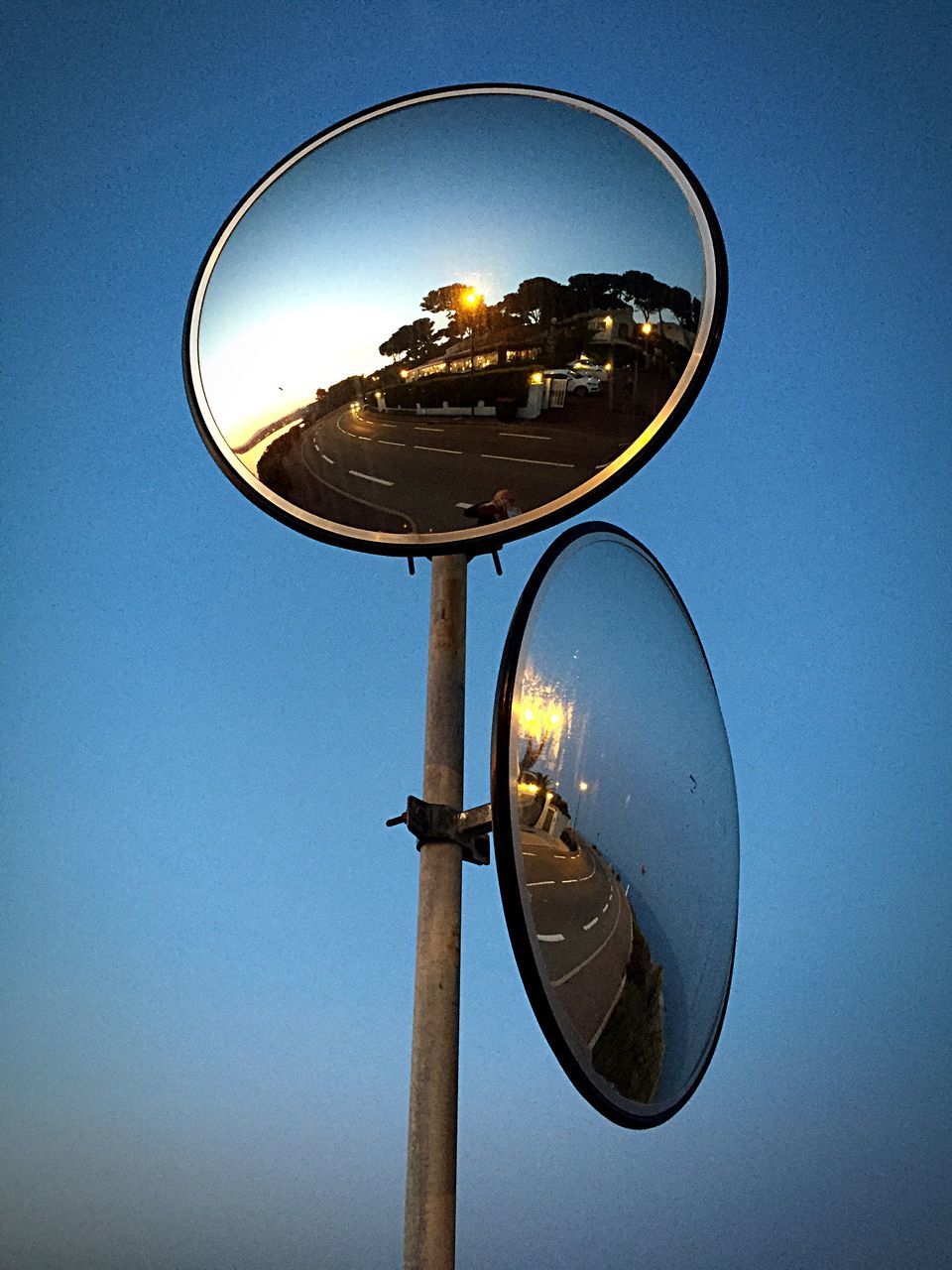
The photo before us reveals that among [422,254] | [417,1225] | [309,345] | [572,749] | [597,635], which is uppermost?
[422,254]

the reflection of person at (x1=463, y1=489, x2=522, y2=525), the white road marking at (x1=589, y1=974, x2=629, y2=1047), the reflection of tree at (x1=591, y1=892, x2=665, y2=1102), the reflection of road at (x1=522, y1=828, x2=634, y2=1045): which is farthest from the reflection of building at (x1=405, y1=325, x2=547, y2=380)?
the white road marking at (x1=589, y1=974, x2=629, y2=1047)

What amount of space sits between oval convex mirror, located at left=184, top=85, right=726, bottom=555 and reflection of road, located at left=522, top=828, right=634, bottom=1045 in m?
1.25

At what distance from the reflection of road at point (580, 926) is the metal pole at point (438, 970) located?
1.26 ft

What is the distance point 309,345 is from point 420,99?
106cm

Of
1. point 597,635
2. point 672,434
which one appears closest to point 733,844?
point 597,635

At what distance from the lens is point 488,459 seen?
174 inches

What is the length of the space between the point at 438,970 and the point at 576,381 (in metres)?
2.21

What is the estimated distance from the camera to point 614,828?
4168 millimetres

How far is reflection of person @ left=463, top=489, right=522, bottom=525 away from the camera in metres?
4.24

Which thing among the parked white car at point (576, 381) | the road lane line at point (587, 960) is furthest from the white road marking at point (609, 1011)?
the parked white car at point (576, 381)

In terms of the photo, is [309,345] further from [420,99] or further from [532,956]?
[532,956]

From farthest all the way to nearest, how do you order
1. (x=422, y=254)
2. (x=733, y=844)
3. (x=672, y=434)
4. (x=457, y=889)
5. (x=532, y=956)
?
(x=733, y=844) < (x=422, y=254) < (x=672, y=434) < (x=457, y=889) < (x=532, y=956)

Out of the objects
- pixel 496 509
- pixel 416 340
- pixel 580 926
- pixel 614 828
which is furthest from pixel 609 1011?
pixel 416 340

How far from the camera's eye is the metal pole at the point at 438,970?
3.30 metres
